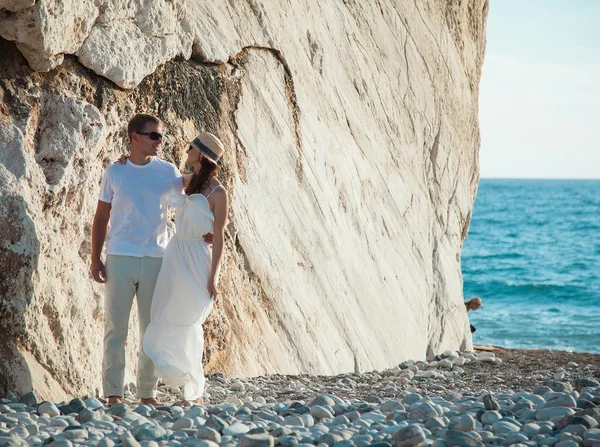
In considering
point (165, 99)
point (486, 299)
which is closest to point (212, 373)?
point (165, 99)

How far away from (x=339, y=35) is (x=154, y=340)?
5.33 meters

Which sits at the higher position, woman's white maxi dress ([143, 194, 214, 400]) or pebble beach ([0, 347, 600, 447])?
woman's white maxi dress ([143, 194, 214, 400])

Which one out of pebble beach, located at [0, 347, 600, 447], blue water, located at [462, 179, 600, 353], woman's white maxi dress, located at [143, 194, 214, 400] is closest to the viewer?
pebble beach, located at [0, 347, 600, 447]

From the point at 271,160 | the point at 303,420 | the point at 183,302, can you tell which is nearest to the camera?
the point at 303,420

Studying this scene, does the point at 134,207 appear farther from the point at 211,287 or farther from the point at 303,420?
the point at 303,420

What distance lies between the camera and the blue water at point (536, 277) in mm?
19312

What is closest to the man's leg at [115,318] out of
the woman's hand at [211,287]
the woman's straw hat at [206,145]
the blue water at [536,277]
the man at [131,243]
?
the man at [131,243]

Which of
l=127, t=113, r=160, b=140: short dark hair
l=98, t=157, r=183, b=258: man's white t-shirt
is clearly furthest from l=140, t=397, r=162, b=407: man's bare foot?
l=127, t=113, r=160, b=140: short dark hair

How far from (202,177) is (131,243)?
2.06 feet

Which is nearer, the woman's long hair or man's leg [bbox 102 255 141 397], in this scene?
man's leg [bbox 102 255 141 397]

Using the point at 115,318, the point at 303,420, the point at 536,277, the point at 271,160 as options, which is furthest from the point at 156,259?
the point at 536,277

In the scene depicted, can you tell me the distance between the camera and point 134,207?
5.26 metres

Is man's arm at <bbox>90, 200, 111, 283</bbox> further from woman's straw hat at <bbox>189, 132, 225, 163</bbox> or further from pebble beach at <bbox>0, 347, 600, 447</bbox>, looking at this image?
pebble beach at <bbox>0, 347, 600, 447</bbox>

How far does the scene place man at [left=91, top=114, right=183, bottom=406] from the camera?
5.20 metres
